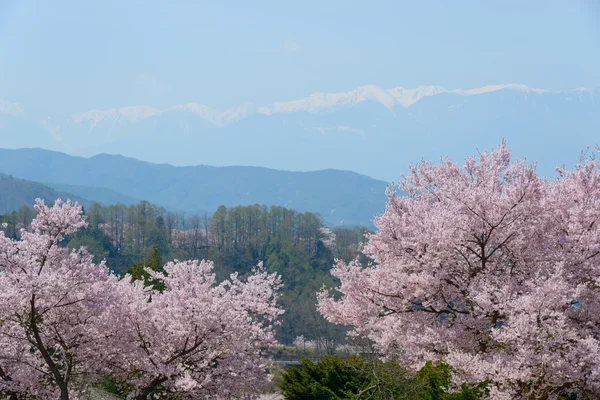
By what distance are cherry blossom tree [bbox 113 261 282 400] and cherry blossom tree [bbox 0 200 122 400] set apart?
0.65m

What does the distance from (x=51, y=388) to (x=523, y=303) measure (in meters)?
9.20

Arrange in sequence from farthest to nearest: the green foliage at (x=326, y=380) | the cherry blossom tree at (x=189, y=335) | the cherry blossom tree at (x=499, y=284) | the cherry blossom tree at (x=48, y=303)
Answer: the green foliage at (x=326, y=380), the cherry blossom tree at (x=189, y=335), the cherry blossom tree at (x=48, y=303), the cherry blossom tree at (x=499, y=284)

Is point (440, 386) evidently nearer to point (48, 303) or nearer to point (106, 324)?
point (106, 324)

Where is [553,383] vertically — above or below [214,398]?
above

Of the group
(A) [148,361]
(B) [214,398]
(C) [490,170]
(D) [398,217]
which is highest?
(C) [490,170]

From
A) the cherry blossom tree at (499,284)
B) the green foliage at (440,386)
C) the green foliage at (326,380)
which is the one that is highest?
the cherry blossom tree at (499,284)

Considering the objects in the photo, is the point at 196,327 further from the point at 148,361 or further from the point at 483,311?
the point at 483,311

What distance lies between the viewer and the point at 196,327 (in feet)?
37.8

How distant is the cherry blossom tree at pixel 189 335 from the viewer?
37.6 feet

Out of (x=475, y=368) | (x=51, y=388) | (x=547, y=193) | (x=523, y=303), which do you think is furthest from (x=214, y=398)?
(x=547, y=193)

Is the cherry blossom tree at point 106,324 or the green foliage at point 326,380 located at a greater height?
the cherry blossom tree at point 106,324

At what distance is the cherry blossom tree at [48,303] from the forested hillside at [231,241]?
75613mm

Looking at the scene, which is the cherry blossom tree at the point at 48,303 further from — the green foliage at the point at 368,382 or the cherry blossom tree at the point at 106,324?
the green foliage at the point at 368,382

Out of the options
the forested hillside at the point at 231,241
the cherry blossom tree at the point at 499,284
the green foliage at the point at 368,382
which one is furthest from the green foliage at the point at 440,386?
the forested hillside at the point at 231,241
